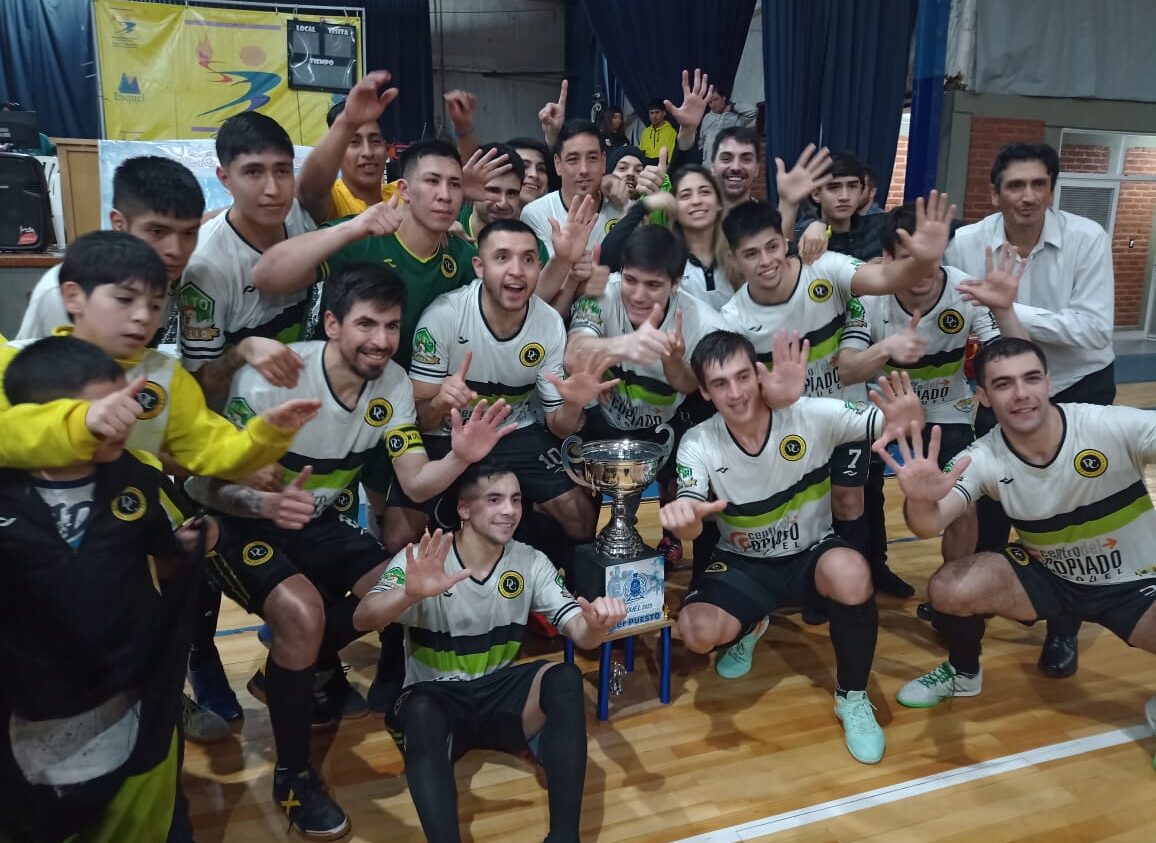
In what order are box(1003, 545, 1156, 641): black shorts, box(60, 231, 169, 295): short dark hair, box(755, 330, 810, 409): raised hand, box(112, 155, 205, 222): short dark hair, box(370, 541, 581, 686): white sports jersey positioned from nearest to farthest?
box(60, 231, 169, 295): short dark hair → box(112, 155, 205, 222): short dark hair → box(370, 541, 581, 686): white sports jersey → box(1003, 545, 1156, 641): black shorts → box(755, 330, 810, 409): raised hand

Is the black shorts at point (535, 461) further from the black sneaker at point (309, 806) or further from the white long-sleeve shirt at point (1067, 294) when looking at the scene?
the white long-sleeve shirt at point (1067, 294)

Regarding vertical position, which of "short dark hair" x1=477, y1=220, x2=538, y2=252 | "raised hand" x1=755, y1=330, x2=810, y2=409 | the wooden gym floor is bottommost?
the wooden gym floor

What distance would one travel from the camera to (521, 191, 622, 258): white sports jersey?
3.84 m

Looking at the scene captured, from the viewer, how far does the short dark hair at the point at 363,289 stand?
2.54 metres

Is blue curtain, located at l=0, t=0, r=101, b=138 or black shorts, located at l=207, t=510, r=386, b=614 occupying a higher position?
blue curtain, located at l=0, t=0, r=101, b=138

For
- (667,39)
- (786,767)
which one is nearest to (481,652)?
(786,767)

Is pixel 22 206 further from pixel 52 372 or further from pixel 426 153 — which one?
pixel 52 372

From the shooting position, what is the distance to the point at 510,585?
2.55 meters

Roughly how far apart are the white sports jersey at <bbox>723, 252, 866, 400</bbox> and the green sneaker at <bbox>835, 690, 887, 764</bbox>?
1.20 m

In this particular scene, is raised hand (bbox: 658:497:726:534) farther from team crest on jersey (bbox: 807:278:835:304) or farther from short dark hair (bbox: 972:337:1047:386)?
team crest on jersey (bbox: 807:278:835:304)

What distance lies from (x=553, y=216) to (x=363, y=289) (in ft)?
4.91

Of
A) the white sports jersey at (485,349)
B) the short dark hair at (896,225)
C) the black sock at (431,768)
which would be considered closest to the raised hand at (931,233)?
the short dark hair at (896,225)

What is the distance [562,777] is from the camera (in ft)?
7.06

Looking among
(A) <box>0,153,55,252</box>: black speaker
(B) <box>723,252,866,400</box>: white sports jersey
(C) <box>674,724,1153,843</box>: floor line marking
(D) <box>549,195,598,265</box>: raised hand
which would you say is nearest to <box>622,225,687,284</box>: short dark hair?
(D) <box>549,195,598,265</box>: raised hand
